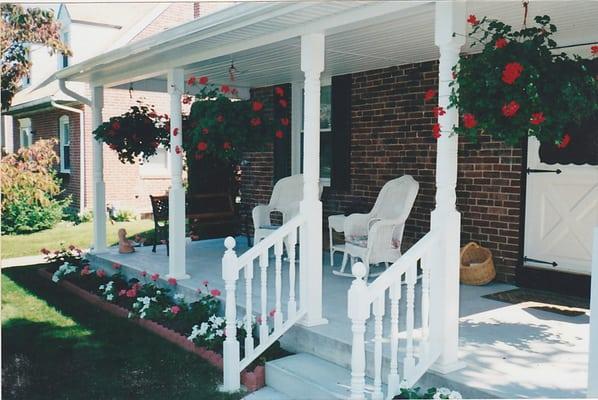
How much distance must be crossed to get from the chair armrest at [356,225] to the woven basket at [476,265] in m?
1.02

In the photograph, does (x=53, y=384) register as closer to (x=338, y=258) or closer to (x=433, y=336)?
(x=433, y=336)

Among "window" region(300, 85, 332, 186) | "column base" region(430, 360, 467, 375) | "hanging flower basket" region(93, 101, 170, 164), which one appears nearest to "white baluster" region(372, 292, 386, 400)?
"column base" region(430, 360, 467, 375)

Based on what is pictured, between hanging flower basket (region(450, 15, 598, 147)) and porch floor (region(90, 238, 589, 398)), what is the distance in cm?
135

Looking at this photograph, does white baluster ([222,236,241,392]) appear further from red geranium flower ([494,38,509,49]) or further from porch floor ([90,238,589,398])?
red geranium flower ([494,38,509,49])

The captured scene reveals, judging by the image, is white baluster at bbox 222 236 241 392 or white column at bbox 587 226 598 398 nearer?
white column at bbox 587 226 598 398

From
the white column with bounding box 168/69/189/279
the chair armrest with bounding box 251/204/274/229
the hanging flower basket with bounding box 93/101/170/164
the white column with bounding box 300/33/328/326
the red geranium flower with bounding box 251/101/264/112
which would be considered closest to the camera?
the white column with bounding box 300/33/328/326

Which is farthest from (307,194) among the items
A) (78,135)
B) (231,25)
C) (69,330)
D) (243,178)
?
(78,135)

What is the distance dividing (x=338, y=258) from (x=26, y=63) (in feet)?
18.0

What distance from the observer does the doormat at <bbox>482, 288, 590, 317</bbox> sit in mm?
4859

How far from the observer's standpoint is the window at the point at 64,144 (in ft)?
49.7

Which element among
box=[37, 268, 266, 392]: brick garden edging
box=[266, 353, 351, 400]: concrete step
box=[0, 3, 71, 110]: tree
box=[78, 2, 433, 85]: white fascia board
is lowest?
box=[37, 268, 266, 392]: brick garden edging

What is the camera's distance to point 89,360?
4738 millimetres

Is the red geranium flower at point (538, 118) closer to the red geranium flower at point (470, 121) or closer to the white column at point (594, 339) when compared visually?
the red geranium flower at point (470, 121)

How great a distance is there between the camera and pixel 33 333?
5500mm
